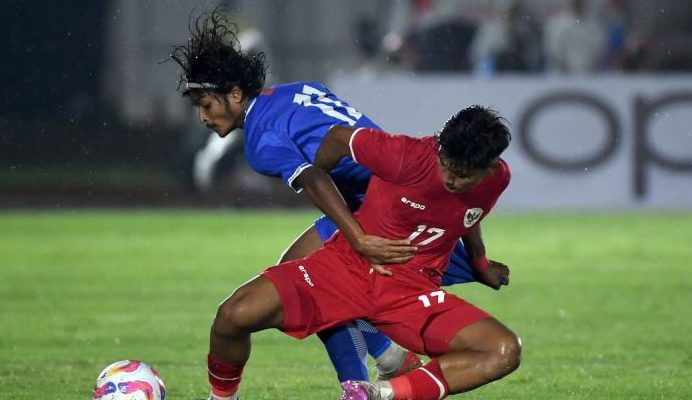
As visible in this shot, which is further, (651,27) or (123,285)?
(651,27)

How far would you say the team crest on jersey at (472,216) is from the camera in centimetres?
645

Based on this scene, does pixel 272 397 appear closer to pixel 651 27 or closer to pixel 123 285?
pixel 123 285

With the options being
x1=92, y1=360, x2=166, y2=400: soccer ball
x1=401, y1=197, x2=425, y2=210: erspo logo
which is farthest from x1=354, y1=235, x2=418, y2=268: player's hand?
x1=92, y1=360, x2=166, y2=400: soccer ball

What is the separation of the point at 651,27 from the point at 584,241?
283 inches

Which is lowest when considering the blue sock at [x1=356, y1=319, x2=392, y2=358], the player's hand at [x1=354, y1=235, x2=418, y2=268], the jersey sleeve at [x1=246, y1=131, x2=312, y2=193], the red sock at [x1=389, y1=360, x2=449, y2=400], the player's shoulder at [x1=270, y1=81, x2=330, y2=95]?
the blue sock at [x1=356, y1=319, x2=392, y2=358]

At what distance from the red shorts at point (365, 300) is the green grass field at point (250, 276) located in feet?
3.49

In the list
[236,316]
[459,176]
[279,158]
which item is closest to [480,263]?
[459,176]

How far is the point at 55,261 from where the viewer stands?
542 inches

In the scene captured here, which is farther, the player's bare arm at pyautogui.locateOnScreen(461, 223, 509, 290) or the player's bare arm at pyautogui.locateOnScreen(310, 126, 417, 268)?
the player's bare arm at pyautogui.locateOnScreen(461, 223, 509, 290)

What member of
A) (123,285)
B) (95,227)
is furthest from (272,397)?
(95,227)

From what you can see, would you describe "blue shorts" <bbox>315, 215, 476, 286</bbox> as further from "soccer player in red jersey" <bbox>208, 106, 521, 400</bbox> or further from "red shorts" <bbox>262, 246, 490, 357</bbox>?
"red shorts" <bbox>262, 246, 490, 357</bbox>

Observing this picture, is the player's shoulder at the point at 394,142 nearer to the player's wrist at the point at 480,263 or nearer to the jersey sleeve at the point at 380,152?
the jersey sleeve at the point at 380,152

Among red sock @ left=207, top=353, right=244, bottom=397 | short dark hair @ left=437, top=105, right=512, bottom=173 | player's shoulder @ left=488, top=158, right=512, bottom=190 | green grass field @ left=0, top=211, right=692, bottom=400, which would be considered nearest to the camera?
short dark hair @ left=437, top=105, right=512, bottom=173

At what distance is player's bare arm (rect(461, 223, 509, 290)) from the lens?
22.5ft
